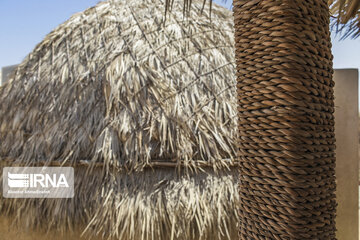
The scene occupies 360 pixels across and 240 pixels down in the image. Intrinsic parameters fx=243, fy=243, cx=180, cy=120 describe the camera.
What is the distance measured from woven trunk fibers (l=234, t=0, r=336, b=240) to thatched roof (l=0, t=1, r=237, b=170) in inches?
47.6

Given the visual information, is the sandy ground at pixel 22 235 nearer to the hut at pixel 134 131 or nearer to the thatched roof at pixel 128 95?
the hut at pixel 134 131

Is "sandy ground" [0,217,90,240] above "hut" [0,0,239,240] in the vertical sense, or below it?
below

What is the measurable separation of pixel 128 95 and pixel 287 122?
5.02 feet

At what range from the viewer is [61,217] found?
1.77 metres

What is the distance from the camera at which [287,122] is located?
20.9 inches

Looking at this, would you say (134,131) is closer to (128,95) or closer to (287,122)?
(128,95)

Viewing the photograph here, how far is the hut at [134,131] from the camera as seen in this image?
5.57 feet

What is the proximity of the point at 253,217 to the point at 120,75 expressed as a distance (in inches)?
65.1

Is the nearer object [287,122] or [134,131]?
[287,122]

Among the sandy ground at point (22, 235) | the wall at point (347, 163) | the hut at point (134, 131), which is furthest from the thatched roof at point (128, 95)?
the wall at point (347, 163)

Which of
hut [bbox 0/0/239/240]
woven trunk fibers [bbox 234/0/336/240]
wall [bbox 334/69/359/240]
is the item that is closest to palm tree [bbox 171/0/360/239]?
woven trunk fibers [bbox 234/0/336/240]

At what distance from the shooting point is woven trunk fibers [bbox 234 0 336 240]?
20.7 inches

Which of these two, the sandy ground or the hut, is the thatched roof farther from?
the sandy ground

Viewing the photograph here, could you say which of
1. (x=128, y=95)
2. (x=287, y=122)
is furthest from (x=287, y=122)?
(x=128, y=95)
